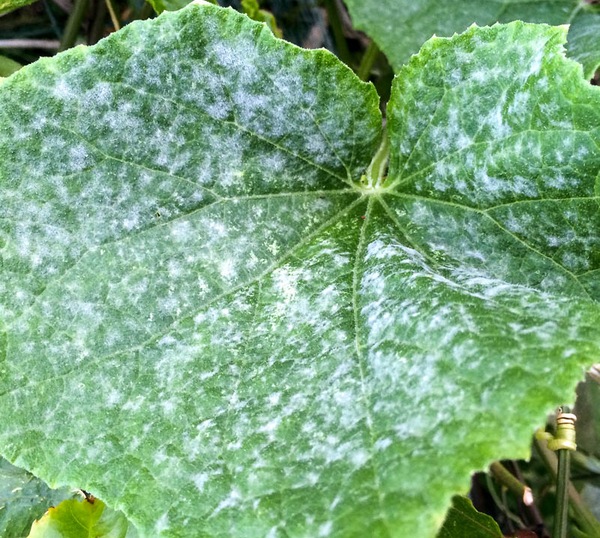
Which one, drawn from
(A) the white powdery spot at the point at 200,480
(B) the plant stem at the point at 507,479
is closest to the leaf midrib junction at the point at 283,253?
(A) the white powdery spot at the point at 200,480

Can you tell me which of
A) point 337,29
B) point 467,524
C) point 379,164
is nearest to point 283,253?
point 379,164

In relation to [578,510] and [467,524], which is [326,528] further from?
[578,510]

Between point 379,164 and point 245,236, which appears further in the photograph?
point 379,164

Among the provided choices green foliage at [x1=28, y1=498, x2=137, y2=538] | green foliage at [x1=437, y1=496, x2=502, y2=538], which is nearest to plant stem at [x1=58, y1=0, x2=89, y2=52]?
green foliage at [x1=28, y1=498, x2=137, y2=538]

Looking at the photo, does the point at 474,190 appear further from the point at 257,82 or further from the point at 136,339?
the point at 136,339

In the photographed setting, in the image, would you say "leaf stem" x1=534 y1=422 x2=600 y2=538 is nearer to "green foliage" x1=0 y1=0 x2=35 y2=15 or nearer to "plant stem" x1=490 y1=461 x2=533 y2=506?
"plant stem" x1=490 y1=461 x2=533 y2=506

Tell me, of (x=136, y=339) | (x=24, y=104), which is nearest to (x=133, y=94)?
(x=24, y=104)

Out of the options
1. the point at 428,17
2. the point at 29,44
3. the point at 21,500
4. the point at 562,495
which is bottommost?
the point at 562,495
